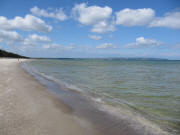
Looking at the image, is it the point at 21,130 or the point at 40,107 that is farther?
the point at 40,107

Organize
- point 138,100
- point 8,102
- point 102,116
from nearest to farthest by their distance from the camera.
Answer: point 102,116 < point 8,102 < point 138,100

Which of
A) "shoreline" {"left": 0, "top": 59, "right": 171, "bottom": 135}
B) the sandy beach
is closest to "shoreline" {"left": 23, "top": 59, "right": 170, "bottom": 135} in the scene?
"shoreline" {"left": 0, "top": 59, "right": 171, "bottom": 135}

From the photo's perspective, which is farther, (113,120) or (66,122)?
(113,120)

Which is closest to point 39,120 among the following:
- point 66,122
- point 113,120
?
point 66,122

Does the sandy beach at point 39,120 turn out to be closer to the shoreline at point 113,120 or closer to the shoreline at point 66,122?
the shoreline at point 66,122

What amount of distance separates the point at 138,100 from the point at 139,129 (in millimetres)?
3139

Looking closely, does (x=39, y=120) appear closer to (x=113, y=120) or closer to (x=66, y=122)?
(x=66, y=122)

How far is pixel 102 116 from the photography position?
4.90 m

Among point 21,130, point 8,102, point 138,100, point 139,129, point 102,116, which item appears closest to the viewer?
point 21,130

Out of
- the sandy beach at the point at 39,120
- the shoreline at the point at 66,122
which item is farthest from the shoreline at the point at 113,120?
the sandy beach at the point at 39,120

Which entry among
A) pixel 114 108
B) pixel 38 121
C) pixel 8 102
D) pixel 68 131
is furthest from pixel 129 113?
pixel 8 102

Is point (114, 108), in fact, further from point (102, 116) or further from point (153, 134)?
point (153, 134)

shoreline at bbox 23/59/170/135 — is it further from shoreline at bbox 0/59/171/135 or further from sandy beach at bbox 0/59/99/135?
sandy beach at bbox 0/59/99/135

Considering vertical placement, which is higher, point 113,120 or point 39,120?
point 39,120
